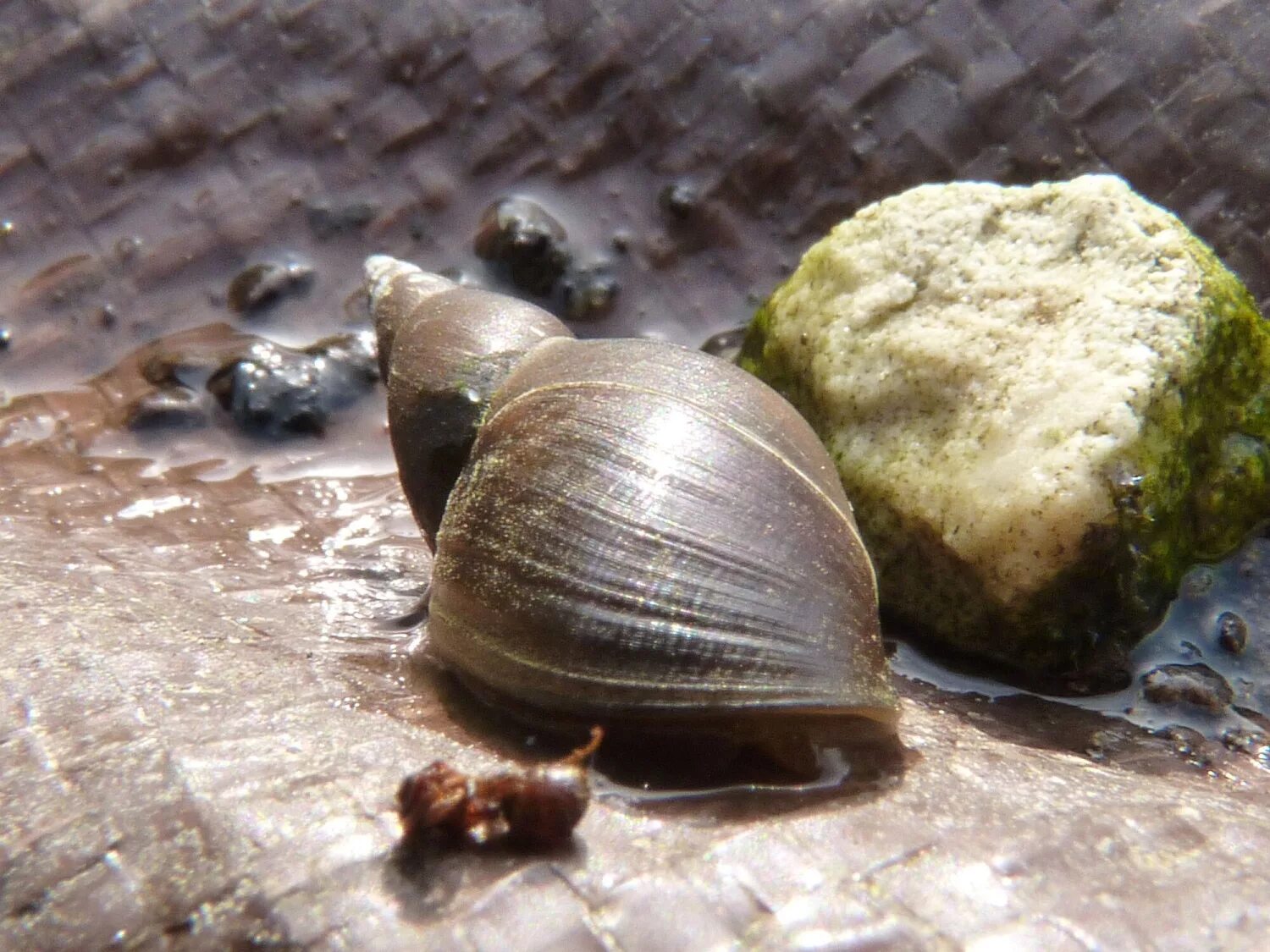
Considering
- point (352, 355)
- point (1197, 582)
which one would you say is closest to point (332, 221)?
point (352, 355)

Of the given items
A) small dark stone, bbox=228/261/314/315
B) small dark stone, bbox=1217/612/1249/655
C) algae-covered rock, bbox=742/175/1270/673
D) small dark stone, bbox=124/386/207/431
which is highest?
small dark stone, bbox=228/261/314/315

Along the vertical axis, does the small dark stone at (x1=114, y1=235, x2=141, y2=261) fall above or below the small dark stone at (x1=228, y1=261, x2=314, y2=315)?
above

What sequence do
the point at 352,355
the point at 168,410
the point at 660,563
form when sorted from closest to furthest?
the point at 660,563 < the point at 168,410 < the point at 352,355

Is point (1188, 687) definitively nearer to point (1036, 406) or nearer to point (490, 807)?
point (1036, 406)

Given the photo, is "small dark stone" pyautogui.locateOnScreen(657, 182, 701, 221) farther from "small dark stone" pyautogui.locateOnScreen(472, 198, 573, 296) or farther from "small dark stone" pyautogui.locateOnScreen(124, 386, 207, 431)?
"small dark stone" pyautogui.locateOnScreen(124, 386, 207, 431)

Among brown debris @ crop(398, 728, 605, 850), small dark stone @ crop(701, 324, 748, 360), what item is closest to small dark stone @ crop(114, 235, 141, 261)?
small dark stone @ crop(701, 324, 748, 360)

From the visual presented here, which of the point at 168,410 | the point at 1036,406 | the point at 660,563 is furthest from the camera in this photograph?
the point at 168,410

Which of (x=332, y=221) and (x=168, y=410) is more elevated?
(x=332, y=221)
